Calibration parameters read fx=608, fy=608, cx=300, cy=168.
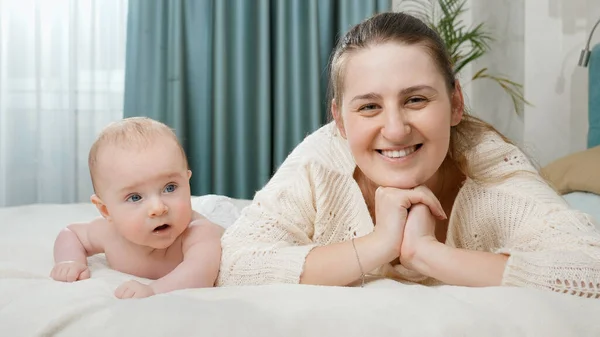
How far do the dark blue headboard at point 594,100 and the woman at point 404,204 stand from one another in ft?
4.86

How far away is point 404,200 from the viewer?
115 centimetres

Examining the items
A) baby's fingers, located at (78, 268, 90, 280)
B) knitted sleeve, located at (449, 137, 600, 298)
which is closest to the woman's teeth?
knitted sleeve, located at (449, 137, 600, 298)

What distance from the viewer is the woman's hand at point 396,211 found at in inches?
44.2

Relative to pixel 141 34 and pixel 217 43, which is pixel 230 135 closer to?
pixel 217 43

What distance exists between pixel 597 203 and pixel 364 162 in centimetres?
105

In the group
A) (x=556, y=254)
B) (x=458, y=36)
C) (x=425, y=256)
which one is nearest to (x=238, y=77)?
(x=458, y=36)

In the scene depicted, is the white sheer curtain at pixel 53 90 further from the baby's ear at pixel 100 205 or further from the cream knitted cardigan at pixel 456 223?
the cream knitted cardigan at pixel 456 223

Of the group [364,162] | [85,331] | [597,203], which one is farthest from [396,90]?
[597,203]

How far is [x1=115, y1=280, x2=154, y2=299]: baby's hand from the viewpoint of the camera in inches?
38.6

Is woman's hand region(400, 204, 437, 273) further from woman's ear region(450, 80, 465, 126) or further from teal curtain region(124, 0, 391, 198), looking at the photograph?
teal curtain region(124, 0, 391, 198)

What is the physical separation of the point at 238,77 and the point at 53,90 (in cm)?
103

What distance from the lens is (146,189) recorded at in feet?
4.04

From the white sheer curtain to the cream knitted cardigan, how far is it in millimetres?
2291

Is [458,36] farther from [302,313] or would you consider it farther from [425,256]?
[302,313]
